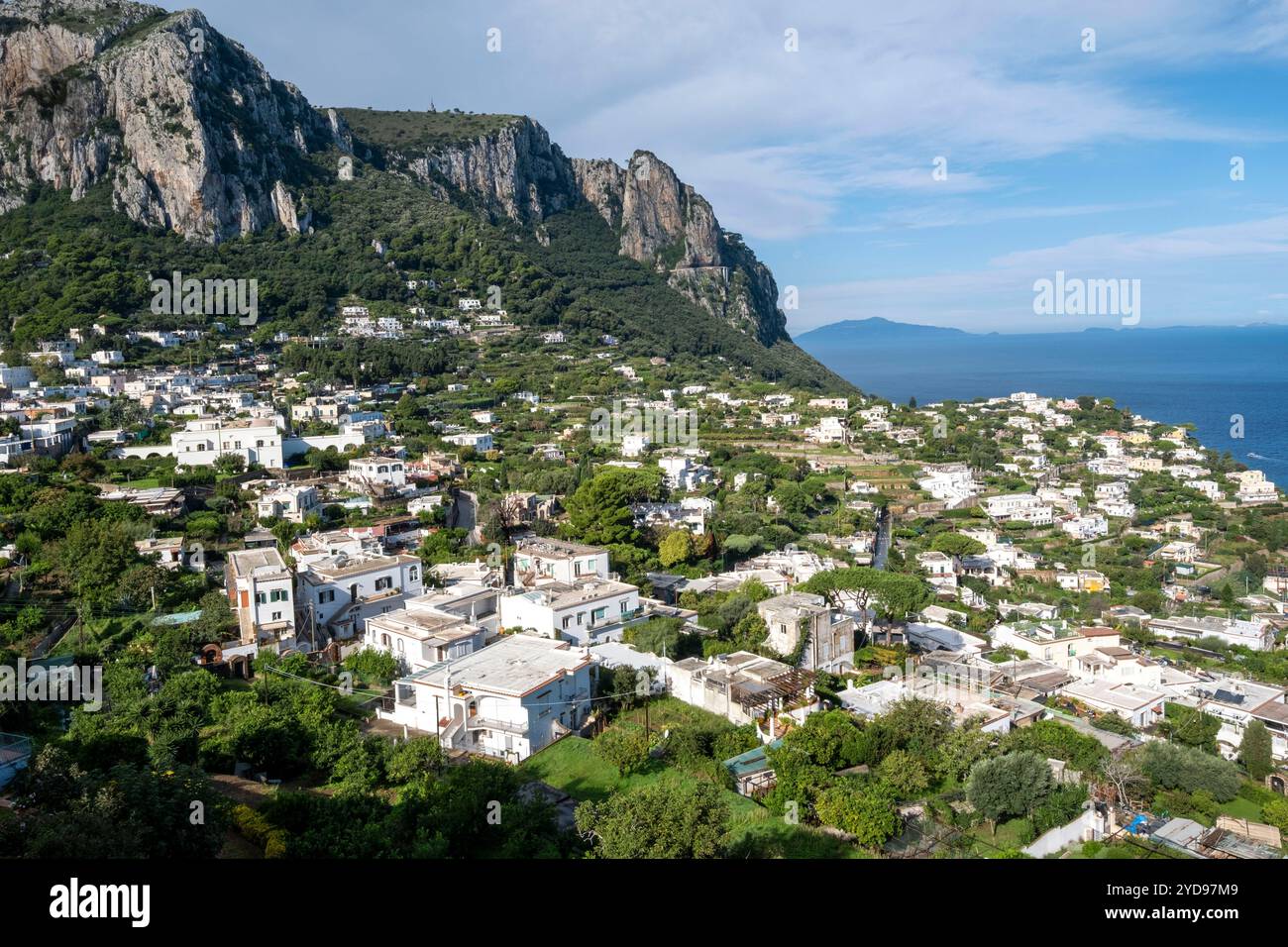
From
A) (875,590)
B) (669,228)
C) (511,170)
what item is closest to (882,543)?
(875,590)

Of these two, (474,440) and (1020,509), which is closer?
(474,440)

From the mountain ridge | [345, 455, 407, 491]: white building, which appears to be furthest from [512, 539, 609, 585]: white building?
the mountain ridge

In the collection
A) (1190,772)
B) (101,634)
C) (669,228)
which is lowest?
(1190,772)

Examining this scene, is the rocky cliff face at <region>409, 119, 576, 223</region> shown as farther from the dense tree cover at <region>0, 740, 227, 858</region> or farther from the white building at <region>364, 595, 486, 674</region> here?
the dense tree cover at <region>0, 740, 227, 858</region>

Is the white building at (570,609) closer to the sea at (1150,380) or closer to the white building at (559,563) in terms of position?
the white building at (559,563)

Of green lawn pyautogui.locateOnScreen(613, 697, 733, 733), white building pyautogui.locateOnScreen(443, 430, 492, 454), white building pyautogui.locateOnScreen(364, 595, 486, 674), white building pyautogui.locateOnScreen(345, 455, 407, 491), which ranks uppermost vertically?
white building pyautogui.locateOnScreen(443, 430, 492, 454)

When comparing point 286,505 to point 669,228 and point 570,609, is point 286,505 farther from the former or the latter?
point 669,228
